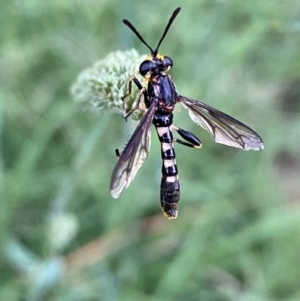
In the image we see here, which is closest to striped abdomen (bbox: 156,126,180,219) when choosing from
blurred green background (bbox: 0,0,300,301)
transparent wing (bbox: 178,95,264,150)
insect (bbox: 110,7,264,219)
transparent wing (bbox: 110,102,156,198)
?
insect (bbox: 110,7,264,219)

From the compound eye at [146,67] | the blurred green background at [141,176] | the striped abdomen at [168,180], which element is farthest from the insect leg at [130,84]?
the blurred green background at [141,176]

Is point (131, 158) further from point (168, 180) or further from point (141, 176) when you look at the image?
point (141, 176)

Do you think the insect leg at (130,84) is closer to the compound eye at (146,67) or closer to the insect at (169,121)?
the insect at (169,121)

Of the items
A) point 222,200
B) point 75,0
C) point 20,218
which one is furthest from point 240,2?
point 20,218

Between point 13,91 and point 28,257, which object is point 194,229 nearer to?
point 28,257

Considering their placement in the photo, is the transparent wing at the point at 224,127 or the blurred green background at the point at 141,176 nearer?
the transparent wing at the point at 224,127

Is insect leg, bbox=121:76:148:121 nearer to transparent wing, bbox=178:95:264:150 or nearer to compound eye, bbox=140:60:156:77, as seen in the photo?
compound eye, bbox=140:60:156:77

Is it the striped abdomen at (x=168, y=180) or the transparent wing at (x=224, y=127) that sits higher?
the transparent wing at (x=224, y=127)
